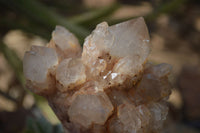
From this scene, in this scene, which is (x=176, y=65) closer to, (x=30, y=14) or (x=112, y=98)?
(x=30, y=14)

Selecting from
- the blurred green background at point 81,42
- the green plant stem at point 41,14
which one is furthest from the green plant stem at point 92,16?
the green plant stem at point 41,14

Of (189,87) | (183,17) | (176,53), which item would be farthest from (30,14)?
(183,17)

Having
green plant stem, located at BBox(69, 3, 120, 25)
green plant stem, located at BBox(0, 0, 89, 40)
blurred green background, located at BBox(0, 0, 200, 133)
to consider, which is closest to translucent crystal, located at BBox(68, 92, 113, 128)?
blurred green background, located at BBox(0, 0, 200, 133)

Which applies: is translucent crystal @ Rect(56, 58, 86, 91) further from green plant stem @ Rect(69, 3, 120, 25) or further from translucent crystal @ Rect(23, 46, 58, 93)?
green plant stem @ Rect(69, 3, 120, 25)

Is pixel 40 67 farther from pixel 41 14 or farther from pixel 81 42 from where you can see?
pixel 41 14

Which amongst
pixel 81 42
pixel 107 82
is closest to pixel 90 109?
pixel 107 82

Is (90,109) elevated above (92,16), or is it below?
above

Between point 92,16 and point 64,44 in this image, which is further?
point 92,16
